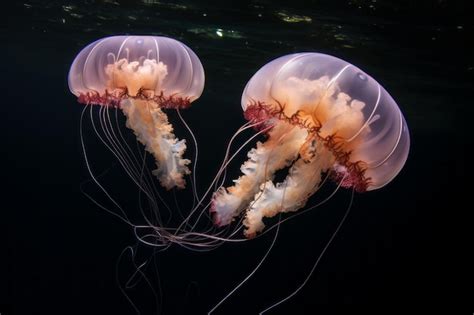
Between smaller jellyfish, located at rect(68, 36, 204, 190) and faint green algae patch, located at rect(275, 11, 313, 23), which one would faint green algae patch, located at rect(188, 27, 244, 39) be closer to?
faint green algae patch, located at rect(275, 11, 313, 23)

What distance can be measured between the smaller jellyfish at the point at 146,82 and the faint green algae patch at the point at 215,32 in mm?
4828

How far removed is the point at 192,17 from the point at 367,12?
334cm

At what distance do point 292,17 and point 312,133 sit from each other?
4354 millimetres

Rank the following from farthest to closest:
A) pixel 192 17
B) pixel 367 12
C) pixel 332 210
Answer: pixel 332 210, pixel 192 17, pixel 367 12

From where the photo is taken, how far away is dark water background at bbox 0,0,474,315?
6.97m

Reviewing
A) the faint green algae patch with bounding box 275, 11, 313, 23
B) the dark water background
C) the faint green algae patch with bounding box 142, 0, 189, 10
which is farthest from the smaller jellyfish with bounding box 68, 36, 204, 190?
the faint green algae patch with bounding box 142, 0, 189, 10

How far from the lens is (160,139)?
385 centimetres

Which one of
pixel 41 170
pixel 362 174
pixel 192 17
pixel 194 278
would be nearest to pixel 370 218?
pixel 194 278

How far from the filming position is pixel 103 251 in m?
10.4

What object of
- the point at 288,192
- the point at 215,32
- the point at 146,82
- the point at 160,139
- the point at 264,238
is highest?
the point at 146,82

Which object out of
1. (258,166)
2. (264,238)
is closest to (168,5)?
(258,166)

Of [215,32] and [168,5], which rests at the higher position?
[168,5]

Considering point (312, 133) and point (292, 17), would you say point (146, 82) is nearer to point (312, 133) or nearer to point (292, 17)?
point (312, 133)

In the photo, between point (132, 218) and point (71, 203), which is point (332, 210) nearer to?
point (132, 218)
